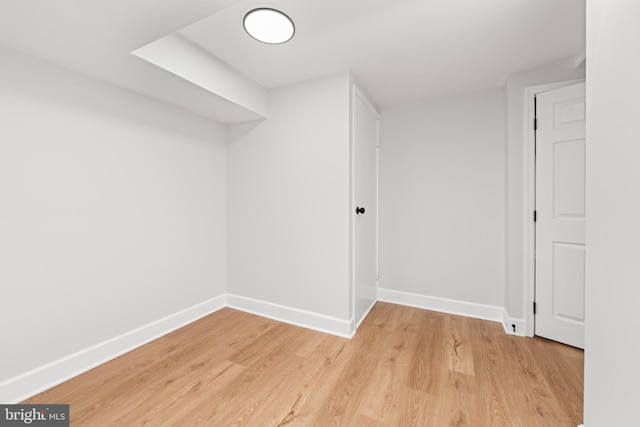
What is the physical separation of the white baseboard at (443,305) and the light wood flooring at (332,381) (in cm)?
36

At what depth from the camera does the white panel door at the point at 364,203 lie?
2422mm

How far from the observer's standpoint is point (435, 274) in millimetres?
2850

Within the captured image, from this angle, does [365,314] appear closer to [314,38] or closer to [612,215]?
[612,215]

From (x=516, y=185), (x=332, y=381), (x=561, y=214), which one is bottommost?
(x=332, y=381)

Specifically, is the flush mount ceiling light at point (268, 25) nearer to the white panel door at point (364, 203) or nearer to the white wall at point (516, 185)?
the white panel door at point (364, 203)

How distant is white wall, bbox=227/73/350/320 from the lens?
7.56 ft

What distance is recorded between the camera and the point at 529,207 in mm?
2238

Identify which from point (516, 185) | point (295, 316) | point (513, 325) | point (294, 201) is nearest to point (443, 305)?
point (513, 325)

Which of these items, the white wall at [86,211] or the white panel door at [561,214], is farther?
the white panel door at [561,214]

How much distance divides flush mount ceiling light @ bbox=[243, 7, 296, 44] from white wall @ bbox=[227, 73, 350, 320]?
73cm

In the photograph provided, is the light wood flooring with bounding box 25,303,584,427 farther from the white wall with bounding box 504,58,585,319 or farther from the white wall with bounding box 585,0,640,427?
the white wall with bounding box 585,0,640,427

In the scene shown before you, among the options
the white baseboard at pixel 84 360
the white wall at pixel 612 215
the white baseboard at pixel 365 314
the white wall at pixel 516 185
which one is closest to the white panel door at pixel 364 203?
the white baseboard at pixel 365 314

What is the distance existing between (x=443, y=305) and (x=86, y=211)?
10.7 ft

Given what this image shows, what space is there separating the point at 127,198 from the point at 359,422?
2200mm
